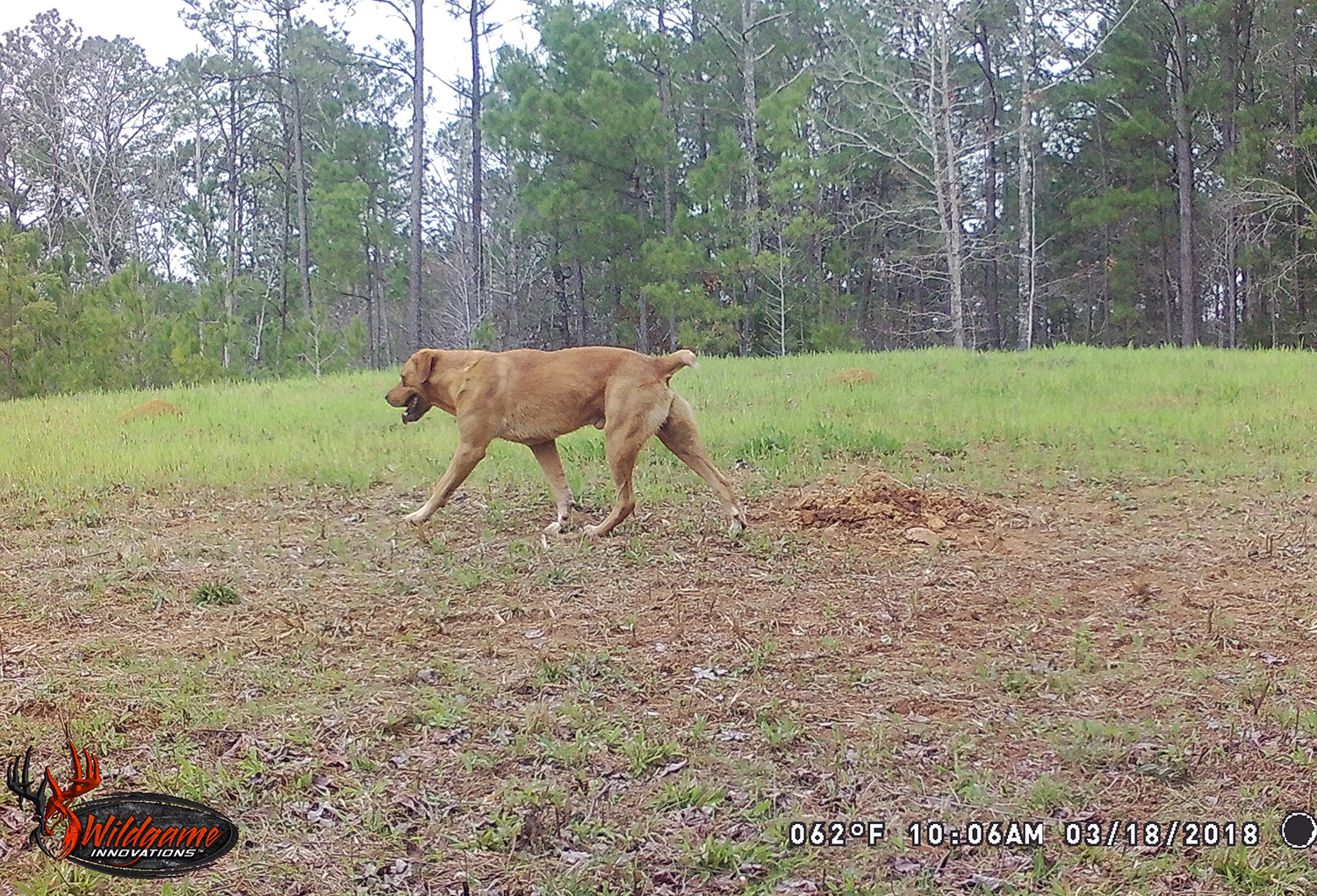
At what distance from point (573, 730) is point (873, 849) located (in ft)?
3.91

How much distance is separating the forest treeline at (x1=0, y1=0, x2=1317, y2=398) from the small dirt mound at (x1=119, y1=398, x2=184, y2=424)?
6.12 m

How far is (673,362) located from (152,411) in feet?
25.0

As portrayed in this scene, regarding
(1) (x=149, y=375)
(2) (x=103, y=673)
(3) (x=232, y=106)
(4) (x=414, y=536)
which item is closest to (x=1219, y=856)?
(2) (x=103, y=673)

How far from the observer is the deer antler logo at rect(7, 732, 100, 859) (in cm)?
294

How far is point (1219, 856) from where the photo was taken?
2832mm

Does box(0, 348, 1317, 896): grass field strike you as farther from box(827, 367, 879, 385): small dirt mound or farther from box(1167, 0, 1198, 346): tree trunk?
box(1167, 0, 1198, 346): tree trunk

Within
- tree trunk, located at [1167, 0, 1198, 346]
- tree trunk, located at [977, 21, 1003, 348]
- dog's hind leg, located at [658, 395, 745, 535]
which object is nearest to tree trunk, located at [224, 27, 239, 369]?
tree trunk, located at [977, 21, 1003, 348]

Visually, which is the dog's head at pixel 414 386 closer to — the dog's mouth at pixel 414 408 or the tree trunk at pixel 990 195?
the dog's mouth at pixel 414 408

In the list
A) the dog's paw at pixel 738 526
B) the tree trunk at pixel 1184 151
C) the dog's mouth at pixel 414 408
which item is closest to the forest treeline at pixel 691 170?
the tree trunk at pixel 1184 151

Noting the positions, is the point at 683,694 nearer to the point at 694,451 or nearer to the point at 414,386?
the point at 694,451

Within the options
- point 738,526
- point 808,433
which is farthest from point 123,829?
point 808,433

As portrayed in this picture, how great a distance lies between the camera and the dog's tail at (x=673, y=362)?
6.05 m

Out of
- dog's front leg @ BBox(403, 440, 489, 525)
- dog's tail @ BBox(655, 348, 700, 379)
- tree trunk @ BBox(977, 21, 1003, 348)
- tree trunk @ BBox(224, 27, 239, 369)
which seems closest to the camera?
dog's tail @ BBox(655, 348, 700, 379)

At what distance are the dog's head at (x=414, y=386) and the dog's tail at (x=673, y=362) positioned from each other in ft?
4.96
